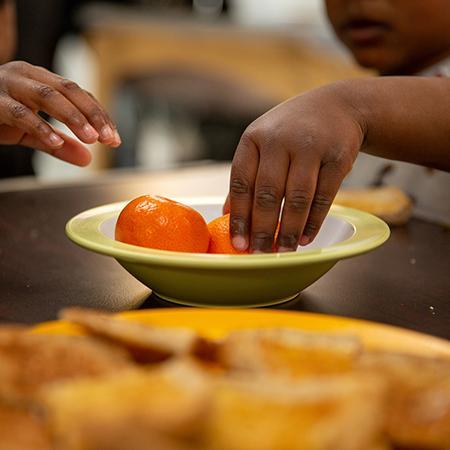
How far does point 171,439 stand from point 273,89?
343 centimetres

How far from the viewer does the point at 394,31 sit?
162cm

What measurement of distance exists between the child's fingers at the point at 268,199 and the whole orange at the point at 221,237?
32 mm

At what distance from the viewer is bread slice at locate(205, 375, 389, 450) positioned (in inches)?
14.6

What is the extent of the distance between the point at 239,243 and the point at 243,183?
7 cm

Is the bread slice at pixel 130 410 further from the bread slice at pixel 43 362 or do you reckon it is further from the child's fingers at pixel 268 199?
the child's fingers at pixel 268 199

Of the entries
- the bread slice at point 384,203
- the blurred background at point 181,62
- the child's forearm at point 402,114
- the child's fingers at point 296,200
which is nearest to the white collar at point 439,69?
the bread slice at point 384,203

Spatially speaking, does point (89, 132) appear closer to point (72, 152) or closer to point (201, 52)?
point (72, 152)

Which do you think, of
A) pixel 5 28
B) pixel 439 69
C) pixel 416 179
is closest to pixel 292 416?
pixel 416 179

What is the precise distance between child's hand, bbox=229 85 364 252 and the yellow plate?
0.67 ft

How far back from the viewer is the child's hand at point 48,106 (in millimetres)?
948

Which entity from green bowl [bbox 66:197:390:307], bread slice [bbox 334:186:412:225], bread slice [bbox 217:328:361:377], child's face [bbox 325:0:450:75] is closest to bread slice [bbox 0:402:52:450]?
bread slice [bbox 217:328:361:377]

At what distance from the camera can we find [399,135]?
1013mm

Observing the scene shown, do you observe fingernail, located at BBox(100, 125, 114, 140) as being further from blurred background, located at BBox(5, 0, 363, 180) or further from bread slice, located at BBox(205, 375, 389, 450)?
blurred background, located at BBox(5, 0, 363, 180)

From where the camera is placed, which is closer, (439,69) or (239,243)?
(239,243)
